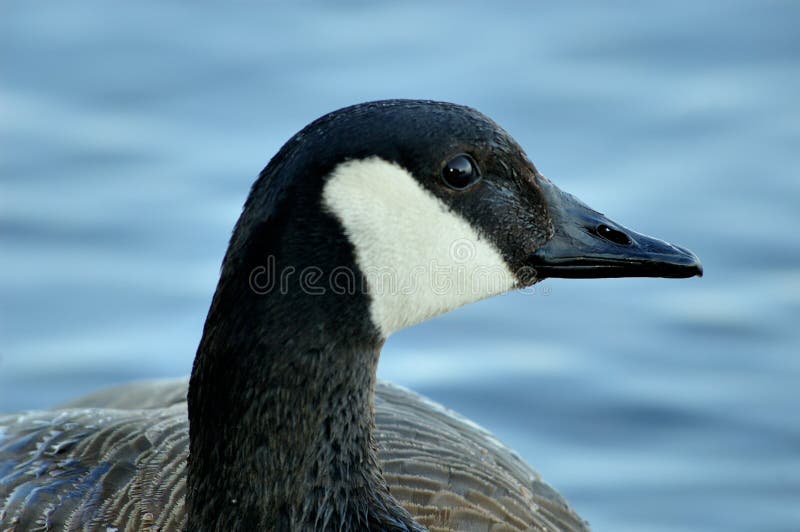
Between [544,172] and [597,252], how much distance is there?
419 centimetres

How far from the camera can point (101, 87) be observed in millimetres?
9805

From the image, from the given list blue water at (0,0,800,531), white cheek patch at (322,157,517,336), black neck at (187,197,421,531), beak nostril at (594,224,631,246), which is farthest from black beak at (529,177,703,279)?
blue water at (0,0,800,531)

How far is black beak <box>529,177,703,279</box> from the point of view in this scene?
4523 mm

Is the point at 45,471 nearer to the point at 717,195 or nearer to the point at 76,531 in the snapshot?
the point at 76,531

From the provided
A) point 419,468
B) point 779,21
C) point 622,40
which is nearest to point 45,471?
point 419,468

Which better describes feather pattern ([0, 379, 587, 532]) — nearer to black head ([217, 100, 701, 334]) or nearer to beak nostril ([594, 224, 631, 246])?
black head ([217, 100, 701, 334])

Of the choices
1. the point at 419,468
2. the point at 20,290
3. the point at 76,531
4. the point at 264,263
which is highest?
the point at 20,290

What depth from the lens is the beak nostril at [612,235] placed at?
15.0ft

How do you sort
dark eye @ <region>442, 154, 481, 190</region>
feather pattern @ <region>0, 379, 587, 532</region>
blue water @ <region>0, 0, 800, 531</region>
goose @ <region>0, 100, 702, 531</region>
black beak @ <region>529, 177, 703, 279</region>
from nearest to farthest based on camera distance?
goose @ <region>0, 100, 702, 531</region> → dark eye @ <region>442, 154, 481, 190</region> → black beak @ <region>529, 177, 703, 279</region> → feather pattern @ <region>0, 379, 587, 532</region> → blue water @ <region>0, 0, 800, 531</region>

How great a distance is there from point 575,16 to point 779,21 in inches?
55.5

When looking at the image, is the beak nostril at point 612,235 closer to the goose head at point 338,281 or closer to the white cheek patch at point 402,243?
the goose head at point 338,281

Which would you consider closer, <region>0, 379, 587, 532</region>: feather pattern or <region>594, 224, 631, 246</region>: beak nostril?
<region>594, 224, 631, 246</region>: beak nostril

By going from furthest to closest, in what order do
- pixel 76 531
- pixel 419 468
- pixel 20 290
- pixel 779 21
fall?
pixel 779 21 < pixel 20 290 < pixel 419 468 < pixel 76 531

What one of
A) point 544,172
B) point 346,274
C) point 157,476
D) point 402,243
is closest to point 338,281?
point 346,274
